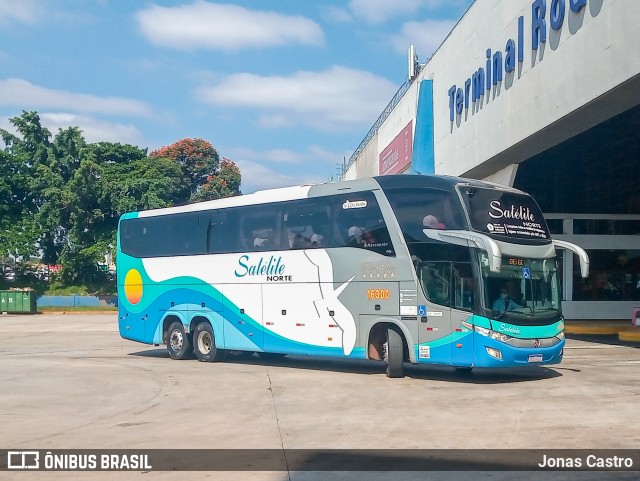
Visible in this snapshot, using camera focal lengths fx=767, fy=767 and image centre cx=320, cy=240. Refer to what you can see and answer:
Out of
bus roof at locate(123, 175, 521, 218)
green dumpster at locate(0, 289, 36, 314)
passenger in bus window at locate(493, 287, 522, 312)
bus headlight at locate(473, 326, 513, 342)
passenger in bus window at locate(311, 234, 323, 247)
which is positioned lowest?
green dumpster at locate(0, 289, 36, 314)

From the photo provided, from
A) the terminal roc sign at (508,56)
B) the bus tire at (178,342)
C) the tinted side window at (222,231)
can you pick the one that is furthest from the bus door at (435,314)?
the terminal roc sign at (508,56)

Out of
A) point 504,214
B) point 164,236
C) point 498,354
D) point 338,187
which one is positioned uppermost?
point 338,187

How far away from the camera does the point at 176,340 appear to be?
1964cm

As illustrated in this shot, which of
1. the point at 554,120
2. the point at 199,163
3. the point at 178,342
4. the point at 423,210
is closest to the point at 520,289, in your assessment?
the point at 423,210

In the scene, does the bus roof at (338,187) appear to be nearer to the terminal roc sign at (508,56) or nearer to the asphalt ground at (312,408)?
the asphalt ground at (312,408)

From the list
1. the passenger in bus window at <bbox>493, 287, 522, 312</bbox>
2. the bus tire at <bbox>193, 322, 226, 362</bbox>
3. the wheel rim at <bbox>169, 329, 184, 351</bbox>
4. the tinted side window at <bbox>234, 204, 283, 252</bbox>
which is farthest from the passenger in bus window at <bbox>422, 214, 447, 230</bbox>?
the wheel rim at <bbox>169, 329, 184, 351</bbox>

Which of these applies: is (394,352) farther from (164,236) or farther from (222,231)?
(164,236)

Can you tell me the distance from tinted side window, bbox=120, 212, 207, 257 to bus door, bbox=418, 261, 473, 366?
6508mm

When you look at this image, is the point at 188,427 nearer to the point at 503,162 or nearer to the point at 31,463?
the point at 31,463

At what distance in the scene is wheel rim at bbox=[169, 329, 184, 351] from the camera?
19516 mm

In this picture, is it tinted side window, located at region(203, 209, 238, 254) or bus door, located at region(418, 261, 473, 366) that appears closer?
bus door, located at region(418, 261, 473, 366)

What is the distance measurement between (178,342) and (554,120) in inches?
429

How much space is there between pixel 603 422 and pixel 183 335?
11754mm

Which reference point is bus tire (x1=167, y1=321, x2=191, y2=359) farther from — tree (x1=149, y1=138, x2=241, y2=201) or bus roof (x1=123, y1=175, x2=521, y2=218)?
tree (x1=149, y1=138, x2=241, y2=201)
